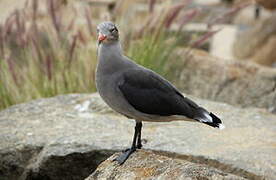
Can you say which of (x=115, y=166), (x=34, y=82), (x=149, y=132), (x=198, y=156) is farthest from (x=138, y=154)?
(x=34, y=82)

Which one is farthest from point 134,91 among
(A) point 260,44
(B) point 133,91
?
Answer: (A) point 260,44

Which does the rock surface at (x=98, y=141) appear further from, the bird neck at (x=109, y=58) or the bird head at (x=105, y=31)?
the bird head at (x=105, y=31)

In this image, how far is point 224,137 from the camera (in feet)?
16.0

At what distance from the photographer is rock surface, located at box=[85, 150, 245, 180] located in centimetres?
340

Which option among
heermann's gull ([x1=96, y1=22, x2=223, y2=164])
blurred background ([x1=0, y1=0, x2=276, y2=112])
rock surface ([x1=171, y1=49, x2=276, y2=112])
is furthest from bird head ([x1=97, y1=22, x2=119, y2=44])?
rock surface ([x1=171, y1=49, x2=276, y2=112])

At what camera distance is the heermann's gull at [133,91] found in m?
3.57

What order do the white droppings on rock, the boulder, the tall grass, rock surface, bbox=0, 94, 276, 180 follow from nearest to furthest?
rock surface, bbox=0, 94, 276, 180 → the white droppings on rock → the tall grass → the boulder

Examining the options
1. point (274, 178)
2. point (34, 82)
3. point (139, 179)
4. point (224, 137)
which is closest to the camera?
point (139, 179)

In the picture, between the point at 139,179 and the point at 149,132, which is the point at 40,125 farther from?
the point at 139,179

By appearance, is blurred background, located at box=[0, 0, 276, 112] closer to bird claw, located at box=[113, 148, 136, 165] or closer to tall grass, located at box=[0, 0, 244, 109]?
tall grass, located at box=[0, 0, 244, 109]

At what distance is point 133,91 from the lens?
11.9 feet

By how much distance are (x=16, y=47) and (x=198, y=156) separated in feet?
14.5

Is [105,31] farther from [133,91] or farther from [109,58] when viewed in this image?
[133,91]

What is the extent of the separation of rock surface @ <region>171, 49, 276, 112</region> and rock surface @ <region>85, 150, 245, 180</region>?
329 cm
